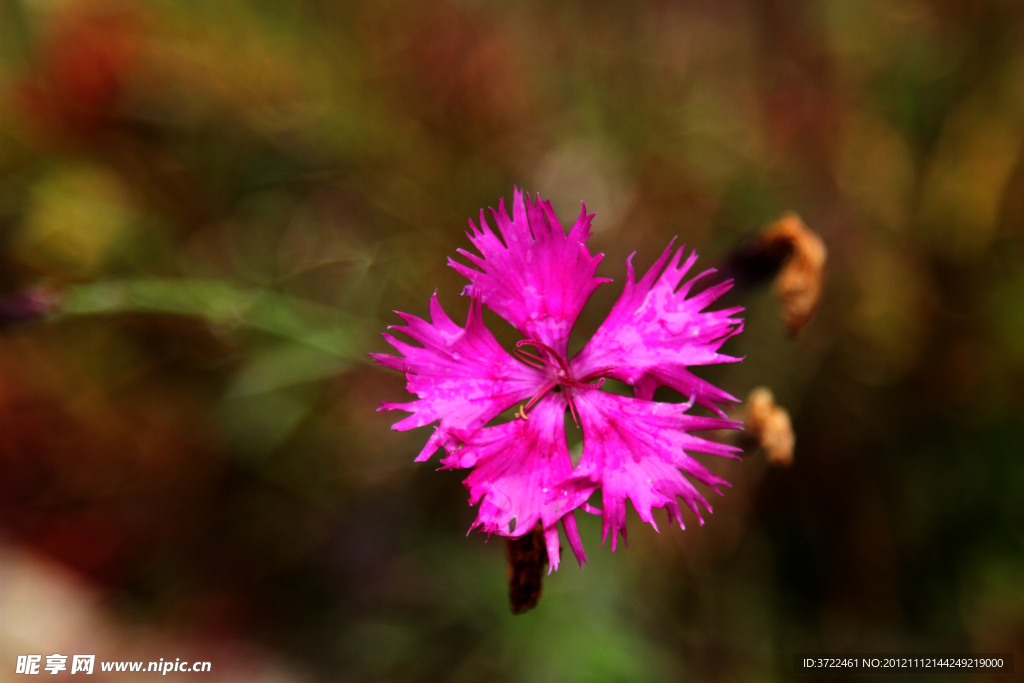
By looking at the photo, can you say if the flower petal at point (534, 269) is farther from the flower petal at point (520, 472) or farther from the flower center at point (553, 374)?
the flower petal at point (520, 472)

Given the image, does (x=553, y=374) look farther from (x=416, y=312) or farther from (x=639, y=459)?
(x=416, y=312)

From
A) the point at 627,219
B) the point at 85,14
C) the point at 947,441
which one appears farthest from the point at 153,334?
the point at 947,441

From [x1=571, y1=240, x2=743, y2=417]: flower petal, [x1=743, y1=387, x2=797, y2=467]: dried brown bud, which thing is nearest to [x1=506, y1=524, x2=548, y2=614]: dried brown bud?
[x1=571, y1=240, x2=743, y2=417]: flower petal

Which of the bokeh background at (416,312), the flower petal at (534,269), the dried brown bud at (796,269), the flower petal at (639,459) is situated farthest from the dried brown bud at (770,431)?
the bokeh background at (416,312)

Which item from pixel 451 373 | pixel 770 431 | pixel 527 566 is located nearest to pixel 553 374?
pixel 451 373

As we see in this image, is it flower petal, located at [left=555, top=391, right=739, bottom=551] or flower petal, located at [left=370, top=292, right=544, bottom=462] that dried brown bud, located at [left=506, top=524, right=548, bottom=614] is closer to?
flower petal, located at [left=555, top=391, right=739, bottom=551]

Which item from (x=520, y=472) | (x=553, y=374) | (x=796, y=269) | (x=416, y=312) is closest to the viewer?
(x=520, y=472)
